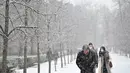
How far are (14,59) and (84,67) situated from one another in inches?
843

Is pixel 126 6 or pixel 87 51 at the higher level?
pixel 126 6

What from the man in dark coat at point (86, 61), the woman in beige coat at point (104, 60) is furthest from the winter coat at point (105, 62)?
the man in dark coat at point (86, 61)

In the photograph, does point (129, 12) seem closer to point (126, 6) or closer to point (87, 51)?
point (126, 6)

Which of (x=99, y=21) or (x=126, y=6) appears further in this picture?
(x=99, y=21)

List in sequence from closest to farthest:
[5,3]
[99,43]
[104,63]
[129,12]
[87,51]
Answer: [87,51]
[5,3]
[104,63]
[129,12]
[99,43]

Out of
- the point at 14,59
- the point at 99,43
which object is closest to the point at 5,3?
the point at 14,59

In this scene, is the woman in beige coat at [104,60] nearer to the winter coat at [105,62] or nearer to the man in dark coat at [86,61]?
the winter coat at [105,62]

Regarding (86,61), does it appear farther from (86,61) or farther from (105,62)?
(105,62)

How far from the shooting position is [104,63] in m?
11.4

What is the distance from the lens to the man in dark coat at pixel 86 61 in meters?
7.48

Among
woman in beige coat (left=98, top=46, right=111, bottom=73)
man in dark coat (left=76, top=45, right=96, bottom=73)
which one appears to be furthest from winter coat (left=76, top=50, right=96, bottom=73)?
woman in beige coat (left=98, top=46, right=111, bottom=73)

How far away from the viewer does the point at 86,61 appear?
298 inches

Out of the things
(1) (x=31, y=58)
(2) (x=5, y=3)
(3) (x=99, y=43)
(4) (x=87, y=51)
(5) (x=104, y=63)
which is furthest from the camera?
(3) (x=99, y=43)

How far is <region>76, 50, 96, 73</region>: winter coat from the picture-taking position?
7.50 m
